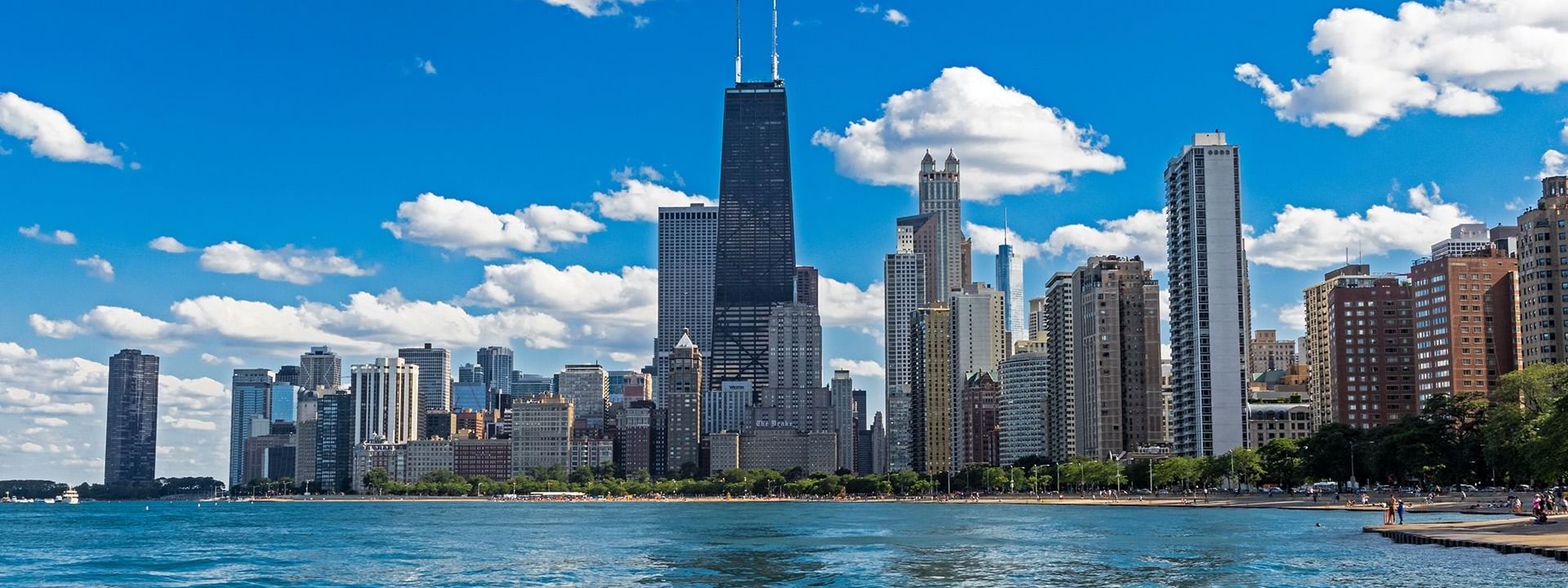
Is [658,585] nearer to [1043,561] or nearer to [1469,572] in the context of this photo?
[1043,561]

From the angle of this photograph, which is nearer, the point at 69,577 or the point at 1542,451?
the point at 69,577

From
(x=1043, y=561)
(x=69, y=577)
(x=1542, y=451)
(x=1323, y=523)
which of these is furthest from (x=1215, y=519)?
(x=69, y=577)

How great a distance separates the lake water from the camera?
284 feet

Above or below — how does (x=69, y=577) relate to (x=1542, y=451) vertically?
below

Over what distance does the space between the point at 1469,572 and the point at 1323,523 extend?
2457 inches

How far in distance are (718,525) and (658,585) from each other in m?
95.3

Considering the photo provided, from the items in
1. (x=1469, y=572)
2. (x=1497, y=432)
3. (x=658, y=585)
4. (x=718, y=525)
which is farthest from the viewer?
(x=718, y=525)

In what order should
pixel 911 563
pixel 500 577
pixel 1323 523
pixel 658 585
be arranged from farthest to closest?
pixel 1323 523, pixel 911 563, pixel 500 577, pixel 658 585

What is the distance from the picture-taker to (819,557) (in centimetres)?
→ 10900

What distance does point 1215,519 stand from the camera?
162 m

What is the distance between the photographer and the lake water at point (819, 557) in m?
86.4

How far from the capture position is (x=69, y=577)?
103750mm

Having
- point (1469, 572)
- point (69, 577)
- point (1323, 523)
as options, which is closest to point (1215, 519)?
point (1323, 523)

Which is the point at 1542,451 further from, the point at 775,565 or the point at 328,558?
the point at 328,558
